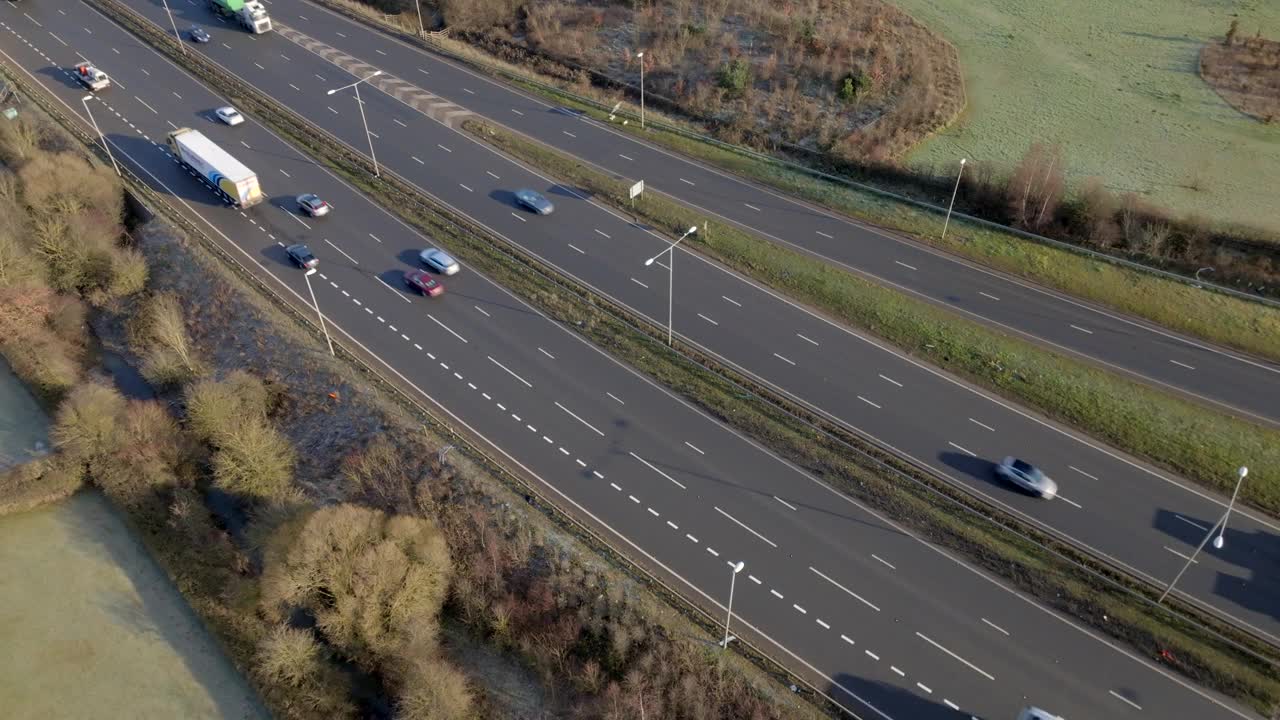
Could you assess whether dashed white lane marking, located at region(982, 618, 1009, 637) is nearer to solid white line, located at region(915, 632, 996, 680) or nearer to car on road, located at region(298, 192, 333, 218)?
solid white line, located at region(915, 632, 996, 680)

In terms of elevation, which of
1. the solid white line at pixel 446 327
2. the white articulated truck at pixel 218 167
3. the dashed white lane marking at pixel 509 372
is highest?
the white articulated truck at pixel 218 167

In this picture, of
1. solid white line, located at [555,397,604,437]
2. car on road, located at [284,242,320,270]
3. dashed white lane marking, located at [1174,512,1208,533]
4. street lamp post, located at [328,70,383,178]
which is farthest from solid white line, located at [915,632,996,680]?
street lamp post, located at [328,70,383,178]

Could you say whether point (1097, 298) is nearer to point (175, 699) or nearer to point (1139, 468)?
point (1139, 468)

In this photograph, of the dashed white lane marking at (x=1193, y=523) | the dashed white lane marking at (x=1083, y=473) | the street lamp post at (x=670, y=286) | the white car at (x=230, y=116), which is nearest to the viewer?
the dashed white lane marking at (x=1193, y=523)

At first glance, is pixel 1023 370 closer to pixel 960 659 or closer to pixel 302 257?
pixel 960 659

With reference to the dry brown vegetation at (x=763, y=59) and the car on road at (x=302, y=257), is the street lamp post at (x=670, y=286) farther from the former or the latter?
the car on road at (x=302, y=257)

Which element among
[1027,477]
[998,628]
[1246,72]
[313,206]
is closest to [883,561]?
[998,628]

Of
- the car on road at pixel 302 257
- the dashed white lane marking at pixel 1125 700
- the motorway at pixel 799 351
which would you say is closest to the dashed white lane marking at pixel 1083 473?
the motorway at pixel 799 351
